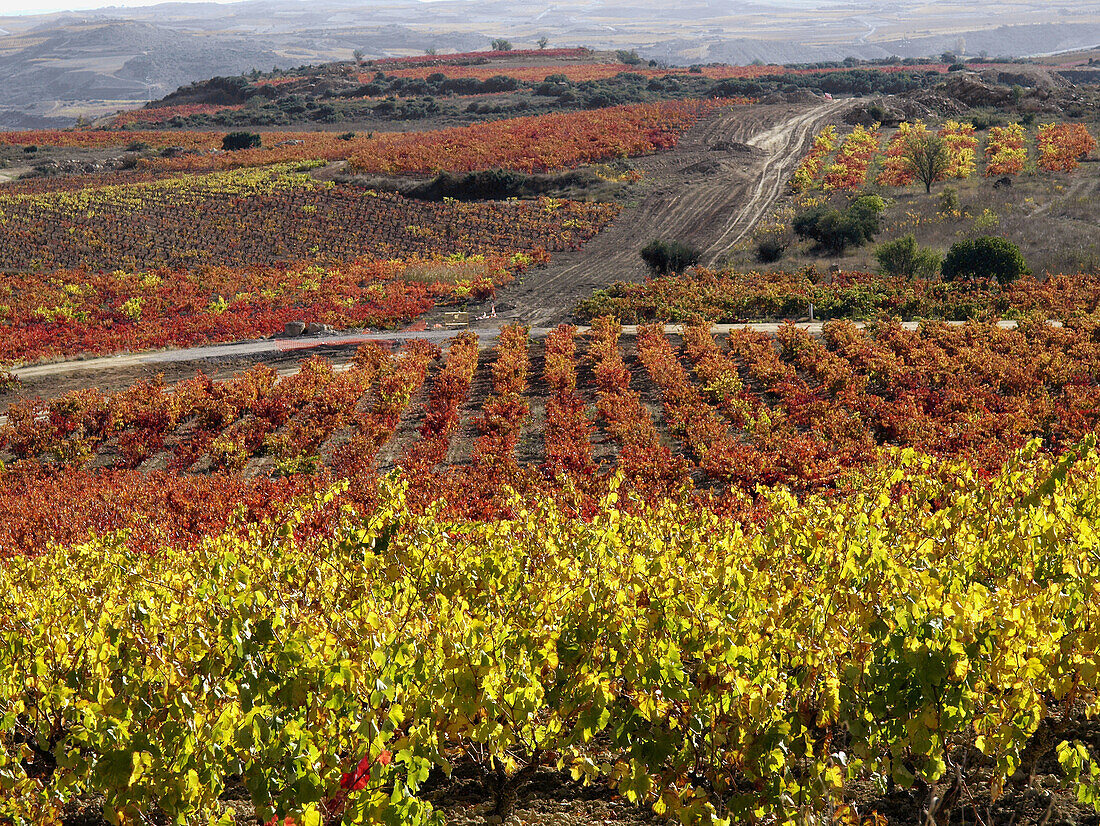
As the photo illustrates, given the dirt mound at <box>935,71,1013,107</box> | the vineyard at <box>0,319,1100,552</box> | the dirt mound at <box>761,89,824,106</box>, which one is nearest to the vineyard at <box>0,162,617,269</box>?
the vineyard at <box>0,319,1100,552</box>

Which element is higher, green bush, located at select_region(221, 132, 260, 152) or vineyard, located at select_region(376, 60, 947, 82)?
vineyard, located at select_region(376, 60, 947, 82)

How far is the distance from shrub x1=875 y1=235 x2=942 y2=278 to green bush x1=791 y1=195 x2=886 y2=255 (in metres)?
4.94

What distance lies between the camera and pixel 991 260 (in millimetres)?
28188

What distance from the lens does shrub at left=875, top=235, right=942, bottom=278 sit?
30156 millimetres

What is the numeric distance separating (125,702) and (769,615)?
4.64 m

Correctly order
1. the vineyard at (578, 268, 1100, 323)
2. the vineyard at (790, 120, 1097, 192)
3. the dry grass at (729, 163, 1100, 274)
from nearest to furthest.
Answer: the vineyard at (578, 268, 1100, 323) < the dry grass at (729, 163, 1100, 274) < the vineyard at (790, 120, 1097, 192)

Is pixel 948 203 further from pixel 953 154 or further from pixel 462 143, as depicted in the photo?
pixel 462 143

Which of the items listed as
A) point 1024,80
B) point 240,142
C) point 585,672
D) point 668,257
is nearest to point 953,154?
point 668,257

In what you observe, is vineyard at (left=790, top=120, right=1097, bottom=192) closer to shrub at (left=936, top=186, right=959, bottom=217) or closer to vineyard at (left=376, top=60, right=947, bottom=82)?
shrub at (left=936, top=186, right=959, bottom=217)

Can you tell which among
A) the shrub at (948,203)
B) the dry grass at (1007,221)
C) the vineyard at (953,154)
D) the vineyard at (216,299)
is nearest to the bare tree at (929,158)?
the dry grass at (1007,221)

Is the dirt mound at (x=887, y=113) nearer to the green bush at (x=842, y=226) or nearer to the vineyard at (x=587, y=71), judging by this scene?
the green bush at (x=842, y=226)

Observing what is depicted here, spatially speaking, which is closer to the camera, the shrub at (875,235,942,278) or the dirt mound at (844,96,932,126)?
the shrub at (875,235,942,278)

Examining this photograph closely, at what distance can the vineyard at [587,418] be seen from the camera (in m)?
15.1

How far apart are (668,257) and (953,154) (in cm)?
2323
